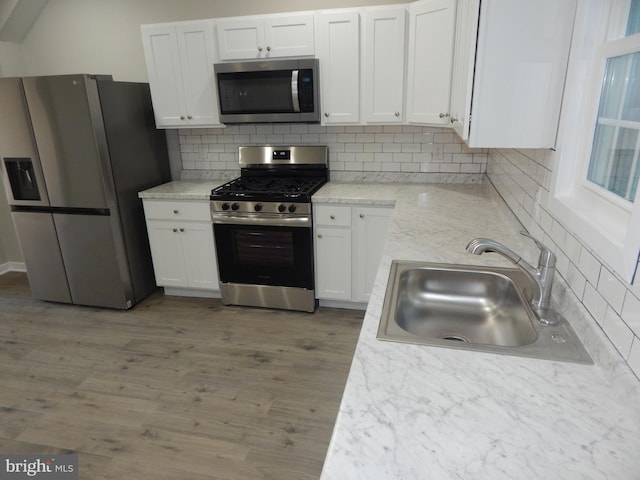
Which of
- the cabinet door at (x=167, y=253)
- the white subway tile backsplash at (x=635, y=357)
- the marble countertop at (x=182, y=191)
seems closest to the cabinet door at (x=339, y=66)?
the marble countertop at (x=182, y=191)

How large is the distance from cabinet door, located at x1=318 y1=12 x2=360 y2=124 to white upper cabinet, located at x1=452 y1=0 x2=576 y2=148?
1417mm

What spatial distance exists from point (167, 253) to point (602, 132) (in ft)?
10.00

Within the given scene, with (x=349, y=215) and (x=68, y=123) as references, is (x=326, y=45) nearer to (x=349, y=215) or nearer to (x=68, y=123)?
(x=349, y=215)

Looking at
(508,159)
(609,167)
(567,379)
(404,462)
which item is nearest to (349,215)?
(508,159)

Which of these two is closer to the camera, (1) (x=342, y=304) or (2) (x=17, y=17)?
(1) (x=342, y=304)

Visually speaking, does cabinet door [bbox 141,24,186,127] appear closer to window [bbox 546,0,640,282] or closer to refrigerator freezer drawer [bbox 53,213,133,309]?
refrigerator freezer drawer [bbox 53,213,133,309]

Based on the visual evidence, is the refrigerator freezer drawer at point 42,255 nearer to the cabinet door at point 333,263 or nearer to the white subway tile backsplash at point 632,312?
the cabinet door at point 333,263

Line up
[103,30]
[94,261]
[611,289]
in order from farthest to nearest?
[103,30] < [94,261] < [611,289]

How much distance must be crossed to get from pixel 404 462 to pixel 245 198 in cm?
246

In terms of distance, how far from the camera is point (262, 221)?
303cm

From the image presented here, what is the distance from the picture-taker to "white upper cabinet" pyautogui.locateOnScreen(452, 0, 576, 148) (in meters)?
1.34

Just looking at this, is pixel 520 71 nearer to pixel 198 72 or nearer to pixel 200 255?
pixel 198 72

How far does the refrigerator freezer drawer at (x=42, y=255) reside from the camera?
10.8 ft

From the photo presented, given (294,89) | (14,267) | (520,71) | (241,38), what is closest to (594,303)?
(520,71)
